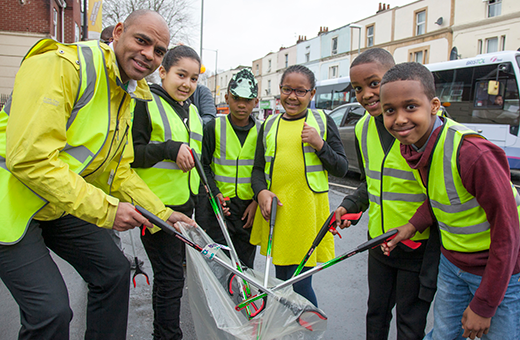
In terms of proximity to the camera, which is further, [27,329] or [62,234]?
[62,234]

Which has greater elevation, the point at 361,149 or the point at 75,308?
the point at 361,149

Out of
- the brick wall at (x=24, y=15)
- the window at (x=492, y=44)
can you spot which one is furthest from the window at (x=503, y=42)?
the brick wall at (x=24, y=15)

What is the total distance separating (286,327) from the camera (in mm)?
1773

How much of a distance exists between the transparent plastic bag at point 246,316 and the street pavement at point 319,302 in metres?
0.87

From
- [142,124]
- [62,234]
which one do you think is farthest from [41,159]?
[142,124]

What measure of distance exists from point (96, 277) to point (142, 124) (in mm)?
1026

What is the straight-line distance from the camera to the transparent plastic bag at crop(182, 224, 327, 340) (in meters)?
1.75

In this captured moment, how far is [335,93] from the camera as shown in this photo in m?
17.1

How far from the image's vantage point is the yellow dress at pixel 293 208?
2449 millimetres

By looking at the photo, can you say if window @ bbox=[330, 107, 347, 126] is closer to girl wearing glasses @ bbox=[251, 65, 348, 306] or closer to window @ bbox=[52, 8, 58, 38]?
girl wearing glasses @ bbox=[251, 65, 348, 306]

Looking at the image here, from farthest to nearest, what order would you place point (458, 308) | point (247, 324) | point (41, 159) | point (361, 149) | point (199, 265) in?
point (361, 149) → point (199, 265) → point (247, 324) → point (458, 308) → point (41, 159)

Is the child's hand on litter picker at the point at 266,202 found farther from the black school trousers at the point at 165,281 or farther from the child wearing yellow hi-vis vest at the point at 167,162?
the black school trousers at the point at 165,281

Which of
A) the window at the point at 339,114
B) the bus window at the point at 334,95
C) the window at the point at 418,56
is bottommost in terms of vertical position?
the window at the point at 339,114

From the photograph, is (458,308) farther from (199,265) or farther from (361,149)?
(199,265)
